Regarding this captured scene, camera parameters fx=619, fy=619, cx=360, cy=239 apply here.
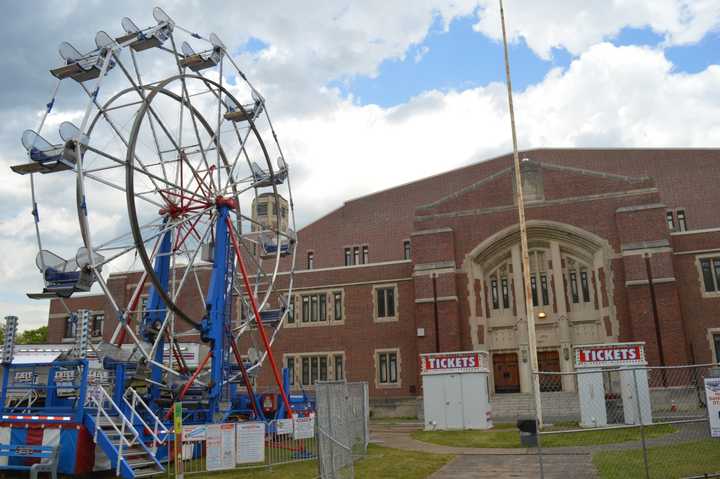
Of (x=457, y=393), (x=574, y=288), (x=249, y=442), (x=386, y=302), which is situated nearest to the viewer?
(x=249, y=442)

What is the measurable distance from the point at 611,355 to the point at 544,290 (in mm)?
10222

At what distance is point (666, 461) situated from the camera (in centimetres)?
1512

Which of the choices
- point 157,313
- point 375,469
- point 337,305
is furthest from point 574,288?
point 157,313

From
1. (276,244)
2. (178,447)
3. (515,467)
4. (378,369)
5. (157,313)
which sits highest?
(276,244)

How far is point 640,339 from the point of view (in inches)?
1323

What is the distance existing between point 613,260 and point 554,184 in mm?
5825

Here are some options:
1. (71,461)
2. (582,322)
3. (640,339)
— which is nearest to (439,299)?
(582,322)

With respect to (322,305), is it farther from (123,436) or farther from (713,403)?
(713,403)

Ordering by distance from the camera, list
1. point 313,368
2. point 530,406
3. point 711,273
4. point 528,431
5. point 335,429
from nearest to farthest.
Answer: point 335,429 → point 528,431 → point 530,406 → point 711,273 → point 313,368

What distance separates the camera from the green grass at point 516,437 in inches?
805

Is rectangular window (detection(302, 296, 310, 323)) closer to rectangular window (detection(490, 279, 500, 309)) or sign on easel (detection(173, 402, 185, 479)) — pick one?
rectangular window (detection(490, 279, 500, 309))

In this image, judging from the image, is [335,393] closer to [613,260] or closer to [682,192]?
[613,260]

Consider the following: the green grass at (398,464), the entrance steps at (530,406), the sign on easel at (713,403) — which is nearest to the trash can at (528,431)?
the green grass at (398,464)

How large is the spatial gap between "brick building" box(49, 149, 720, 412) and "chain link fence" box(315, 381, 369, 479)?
22030mm
